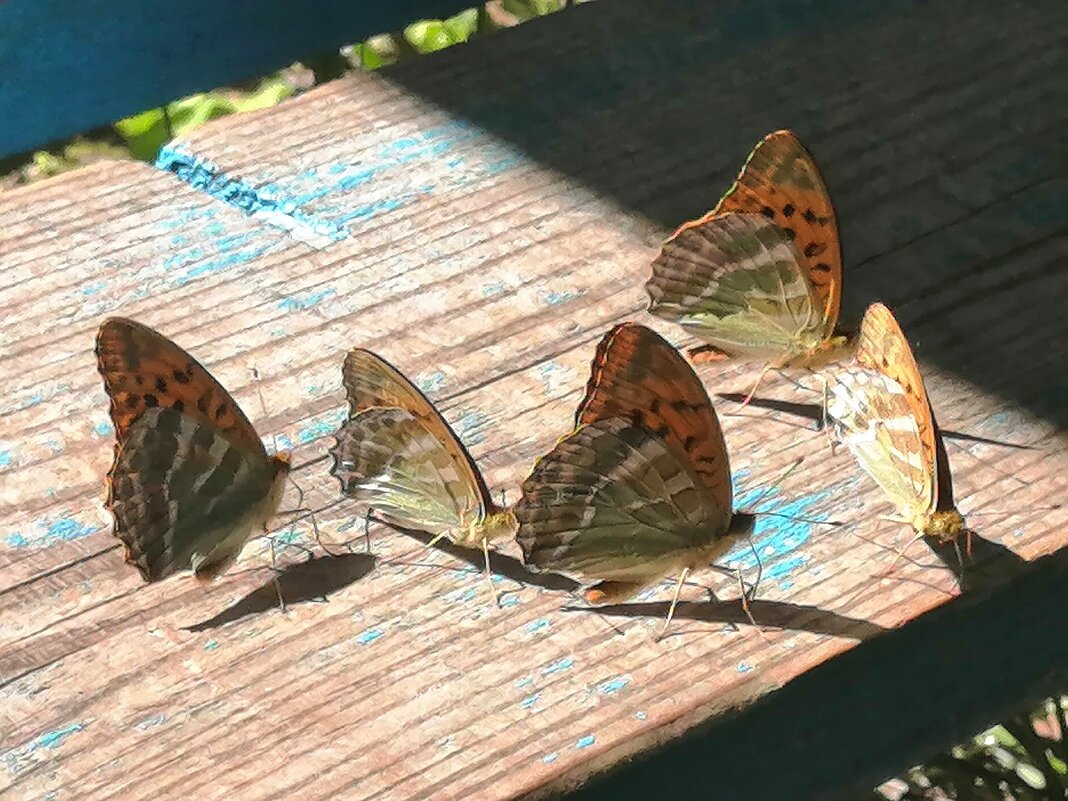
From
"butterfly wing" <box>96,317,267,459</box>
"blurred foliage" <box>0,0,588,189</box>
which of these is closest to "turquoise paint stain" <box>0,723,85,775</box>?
"butterfly wing" <box>96,317,267,459</box>

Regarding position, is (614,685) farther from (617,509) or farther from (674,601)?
(617,509)

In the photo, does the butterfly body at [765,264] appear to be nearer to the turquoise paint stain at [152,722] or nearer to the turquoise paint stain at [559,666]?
the turquoise paint stain at [559,666]

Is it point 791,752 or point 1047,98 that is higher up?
point 1047,98

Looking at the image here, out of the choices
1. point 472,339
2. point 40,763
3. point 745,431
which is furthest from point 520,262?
point 40,763

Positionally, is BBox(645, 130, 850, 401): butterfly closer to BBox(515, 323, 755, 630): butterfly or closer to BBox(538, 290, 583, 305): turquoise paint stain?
BBox(538, 290, 583, 305): turquoise paint stain

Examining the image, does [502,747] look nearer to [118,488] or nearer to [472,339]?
[118,488]

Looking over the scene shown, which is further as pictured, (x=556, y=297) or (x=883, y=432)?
(x=556, y=297)

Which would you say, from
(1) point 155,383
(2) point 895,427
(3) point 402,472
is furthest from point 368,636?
(2) point 895,427
